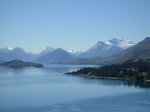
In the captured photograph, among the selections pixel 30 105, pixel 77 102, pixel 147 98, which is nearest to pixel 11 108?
pixel 30 105

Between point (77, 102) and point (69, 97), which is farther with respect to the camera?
point (69, 97)

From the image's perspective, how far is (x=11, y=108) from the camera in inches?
2372

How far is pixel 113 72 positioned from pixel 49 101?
247ft

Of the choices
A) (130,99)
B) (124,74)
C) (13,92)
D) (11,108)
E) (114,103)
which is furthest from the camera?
(124,74)

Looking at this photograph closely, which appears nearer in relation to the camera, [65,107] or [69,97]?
[65,107]

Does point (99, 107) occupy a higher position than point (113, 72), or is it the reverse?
point (113, 72)

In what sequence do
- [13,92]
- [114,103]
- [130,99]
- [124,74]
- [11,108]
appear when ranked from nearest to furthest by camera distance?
[11,108]
[114,103]
[130,99]
[13,92]
[124,74]

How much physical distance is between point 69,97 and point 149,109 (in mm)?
21148

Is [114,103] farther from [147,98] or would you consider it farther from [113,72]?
[113,72]

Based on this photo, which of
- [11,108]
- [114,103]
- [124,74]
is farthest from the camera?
[124,74]

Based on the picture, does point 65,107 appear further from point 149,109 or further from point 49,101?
point 149,109

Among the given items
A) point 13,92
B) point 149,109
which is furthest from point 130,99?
point 13,92

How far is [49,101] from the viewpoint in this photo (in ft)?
226

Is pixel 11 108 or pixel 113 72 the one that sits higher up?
pixel 113 72
